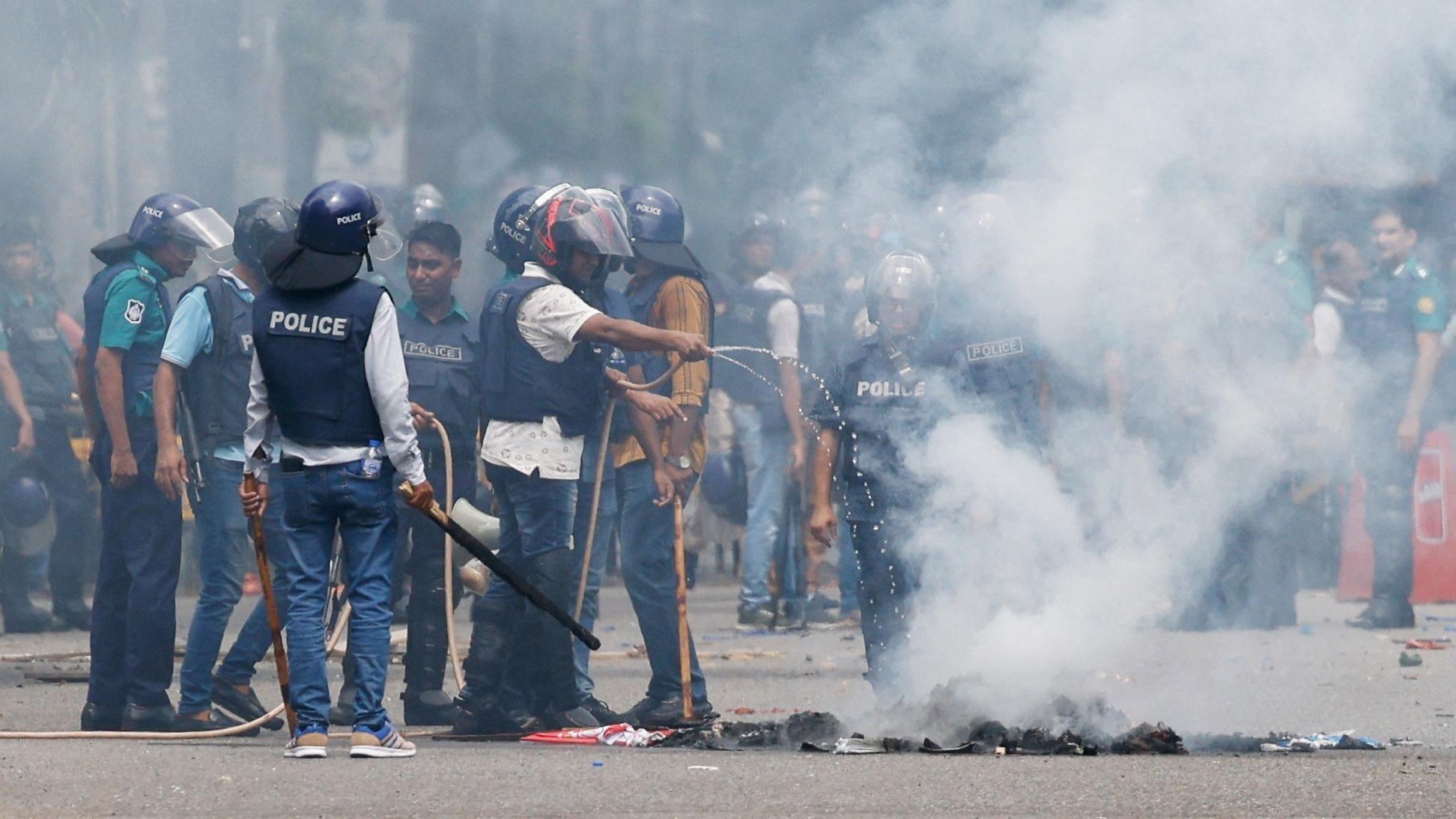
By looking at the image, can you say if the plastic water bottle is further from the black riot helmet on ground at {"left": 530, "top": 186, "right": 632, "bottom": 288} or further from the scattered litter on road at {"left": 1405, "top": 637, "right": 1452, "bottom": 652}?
the scattered litter on road at {"left": 1405, "top": 637, "right": 1452, "bottom": 652}

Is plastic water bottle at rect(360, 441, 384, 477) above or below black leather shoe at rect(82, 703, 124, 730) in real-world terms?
above

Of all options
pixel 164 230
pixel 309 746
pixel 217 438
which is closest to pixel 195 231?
pixel 164 230

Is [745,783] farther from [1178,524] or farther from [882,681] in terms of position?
[1178,524]

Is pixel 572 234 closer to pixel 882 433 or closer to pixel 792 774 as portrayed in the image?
pixel 882 433

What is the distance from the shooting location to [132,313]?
22.9 feet

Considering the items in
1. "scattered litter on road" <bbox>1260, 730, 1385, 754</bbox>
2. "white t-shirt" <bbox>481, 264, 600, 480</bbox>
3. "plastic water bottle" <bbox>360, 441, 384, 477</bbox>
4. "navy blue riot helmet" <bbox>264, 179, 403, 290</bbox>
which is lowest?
"scattered litter on road" <bbox>1260, 730, 1385, 754</bbox>

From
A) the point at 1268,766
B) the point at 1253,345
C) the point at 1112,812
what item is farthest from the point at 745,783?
the point at 1253,345

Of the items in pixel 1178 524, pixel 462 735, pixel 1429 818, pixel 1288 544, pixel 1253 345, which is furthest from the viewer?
pixel 1288 544

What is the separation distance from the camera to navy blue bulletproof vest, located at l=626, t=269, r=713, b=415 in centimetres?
765

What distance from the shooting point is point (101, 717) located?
7.00 m

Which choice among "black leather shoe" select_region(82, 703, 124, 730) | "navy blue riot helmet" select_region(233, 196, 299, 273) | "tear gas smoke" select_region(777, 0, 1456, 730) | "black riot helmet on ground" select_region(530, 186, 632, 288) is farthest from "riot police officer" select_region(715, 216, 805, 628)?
"black leather shoe" select_region(82, 703, 124, 730)

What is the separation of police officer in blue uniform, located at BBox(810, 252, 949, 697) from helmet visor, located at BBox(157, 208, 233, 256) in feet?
6.67

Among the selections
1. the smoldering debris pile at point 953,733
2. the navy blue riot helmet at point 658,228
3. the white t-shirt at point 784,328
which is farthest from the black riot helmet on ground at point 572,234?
the white t-shirt at point 784,328

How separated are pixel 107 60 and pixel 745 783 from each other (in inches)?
300
